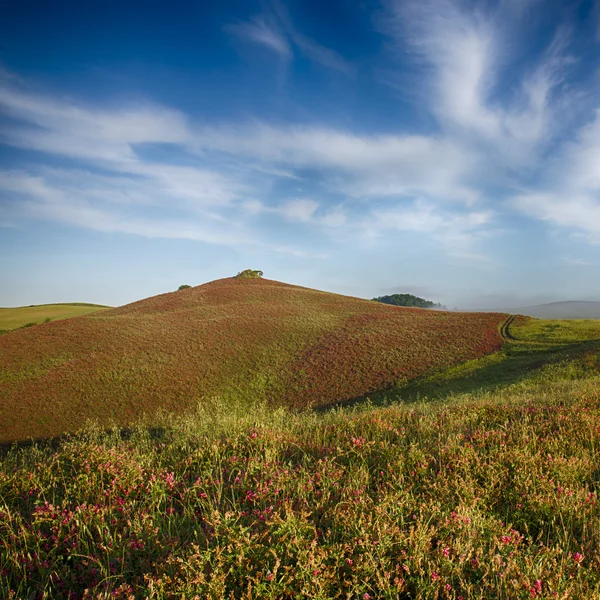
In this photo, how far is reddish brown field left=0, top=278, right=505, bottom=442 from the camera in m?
28.3

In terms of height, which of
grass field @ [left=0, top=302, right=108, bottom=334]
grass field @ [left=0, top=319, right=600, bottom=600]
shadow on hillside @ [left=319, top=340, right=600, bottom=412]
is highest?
grass field @ [left=0, top=302, right=108, bottom=334]

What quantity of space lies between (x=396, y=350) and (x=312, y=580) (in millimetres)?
35718

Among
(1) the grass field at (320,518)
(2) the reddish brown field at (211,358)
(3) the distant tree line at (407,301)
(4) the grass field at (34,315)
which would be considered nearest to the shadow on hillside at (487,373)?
(2) the reddish brown field at (211,358)

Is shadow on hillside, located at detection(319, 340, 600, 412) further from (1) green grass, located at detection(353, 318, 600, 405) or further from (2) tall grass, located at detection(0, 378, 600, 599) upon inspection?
(2) tall grass, located at detection(0, 378, 600, 599)

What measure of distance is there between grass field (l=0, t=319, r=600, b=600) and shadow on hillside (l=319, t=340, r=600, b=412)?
19.7 m

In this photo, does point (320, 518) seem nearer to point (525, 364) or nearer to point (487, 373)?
point (487, 373)

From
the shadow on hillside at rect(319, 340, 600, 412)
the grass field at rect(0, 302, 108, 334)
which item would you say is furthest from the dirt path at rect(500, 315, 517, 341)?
the grass field at rect(0, 302, 108, 334)

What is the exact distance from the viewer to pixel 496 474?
4.73 m

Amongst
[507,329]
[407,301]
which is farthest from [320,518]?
[407,301]

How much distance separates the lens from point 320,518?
12.5 feet

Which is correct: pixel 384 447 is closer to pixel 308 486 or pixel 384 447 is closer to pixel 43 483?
pixel 308 486

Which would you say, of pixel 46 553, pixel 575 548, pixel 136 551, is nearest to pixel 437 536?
pixel 575 548

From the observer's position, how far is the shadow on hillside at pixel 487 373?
26000 millimetres

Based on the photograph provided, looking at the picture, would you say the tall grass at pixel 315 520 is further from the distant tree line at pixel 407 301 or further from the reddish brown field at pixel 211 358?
the distant tree line at pixel 407 301
